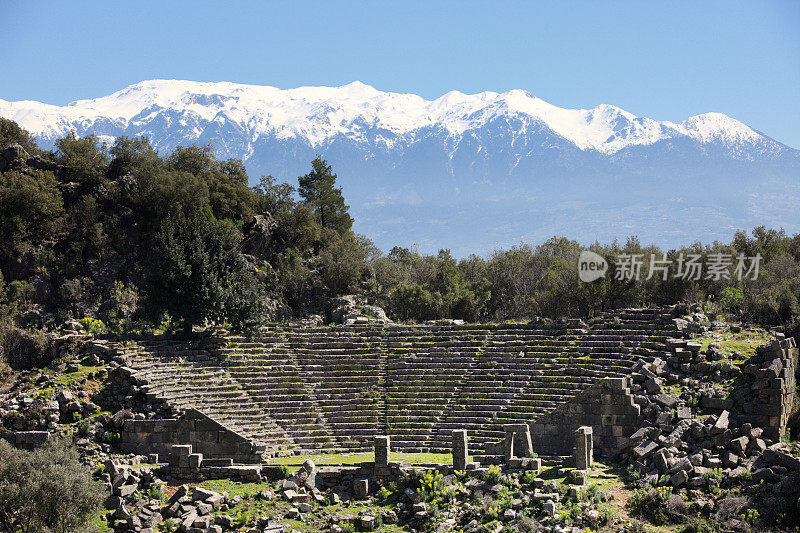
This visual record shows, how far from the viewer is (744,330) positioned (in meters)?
29.7

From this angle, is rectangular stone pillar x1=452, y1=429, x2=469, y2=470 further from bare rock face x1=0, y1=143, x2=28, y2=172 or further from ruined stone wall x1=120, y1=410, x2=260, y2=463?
bare rock face x1=0, y1=143, x2=28, y2=172

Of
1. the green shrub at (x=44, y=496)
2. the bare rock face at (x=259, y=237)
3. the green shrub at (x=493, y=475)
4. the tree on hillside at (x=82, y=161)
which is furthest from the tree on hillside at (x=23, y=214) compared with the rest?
the green shrub at (x=493, y=475)

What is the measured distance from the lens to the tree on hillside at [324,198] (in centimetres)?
5503

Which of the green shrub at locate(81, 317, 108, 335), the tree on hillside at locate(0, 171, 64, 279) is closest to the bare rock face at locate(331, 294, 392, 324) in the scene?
the green shrub at locate(81, 317, 108, 335)

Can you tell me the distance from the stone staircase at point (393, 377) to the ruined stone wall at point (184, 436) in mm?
817

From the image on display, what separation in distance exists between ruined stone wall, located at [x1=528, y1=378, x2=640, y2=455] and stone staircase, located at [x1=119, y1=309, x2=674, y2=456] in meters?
0.67

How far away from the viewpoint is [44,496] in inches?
741

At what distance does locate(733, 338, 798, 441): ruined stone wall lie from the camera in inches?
936

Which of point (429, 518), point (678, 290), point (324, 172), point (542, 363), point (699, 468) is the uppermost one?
point (324, 172)

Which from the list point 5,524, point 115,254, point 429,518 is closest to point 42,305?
point 115,254

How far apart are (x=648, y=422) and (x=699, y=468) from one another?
3673mm

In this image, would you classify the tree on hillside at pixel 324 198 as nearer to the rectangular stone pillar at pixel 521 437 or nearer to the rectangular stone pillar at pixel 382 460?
the rectangular stone pillar at pixel 521 437

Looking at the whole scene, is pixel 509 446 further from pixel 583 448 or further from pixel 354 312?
pixel 354 312

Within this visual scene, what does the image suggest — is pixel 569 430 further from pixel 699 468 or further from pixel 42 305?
pixel 42 305
